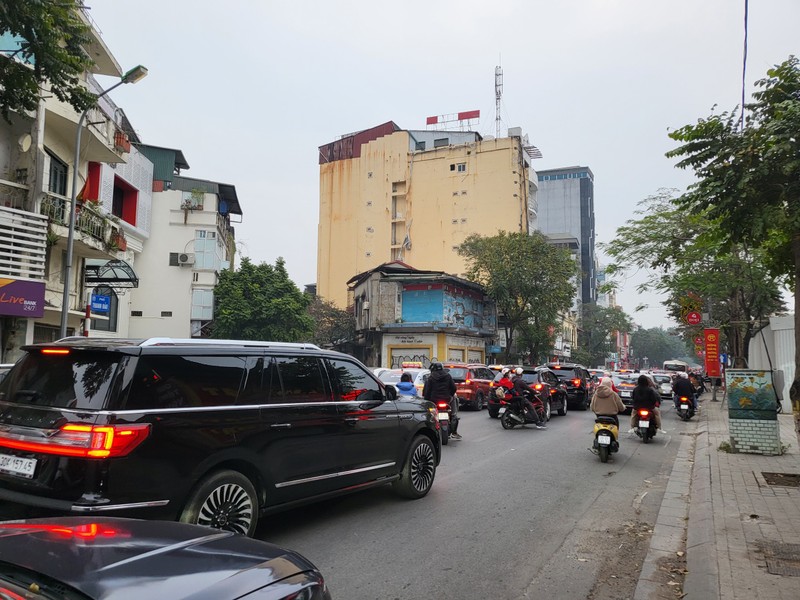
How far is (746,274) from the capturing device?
2052 cm

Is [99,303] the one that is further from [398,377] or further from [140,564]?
[140,564]

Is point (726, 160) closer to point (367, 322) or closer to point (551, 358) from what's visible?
point (367, 322)

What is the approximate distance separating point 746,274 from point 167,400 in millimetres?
21799

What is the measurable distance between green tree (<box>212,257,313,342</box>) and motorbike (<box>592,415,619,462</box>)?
29.3 meters

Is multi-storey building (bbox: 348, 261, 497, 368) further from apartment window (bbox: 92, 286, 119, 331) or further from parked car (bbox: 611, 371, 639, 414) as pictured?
apartment window (bbox: 92, 286, 119, 331)

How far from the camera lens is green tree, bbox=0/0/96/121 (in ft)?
23.6

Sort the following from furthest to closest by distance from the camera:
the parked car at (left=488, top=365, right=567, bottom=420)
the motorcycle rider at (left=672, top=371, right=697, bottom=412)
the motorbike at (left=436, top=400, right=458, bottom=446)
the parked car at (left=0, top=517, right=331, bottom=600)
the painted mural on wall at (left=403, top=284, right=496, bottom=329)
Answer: the painted mural on wall at (left=403, top=284, right=496, bottom=329), the motorcycle rider at (left=672, top=371, right=697, bottom=412), the parked car at (left=488, top=365, right=567, bottom=420), the motorbike at (left=436, top=400, right=458, bottom=446), the parked car at (left=0, top=517, right=331, bottom=600)

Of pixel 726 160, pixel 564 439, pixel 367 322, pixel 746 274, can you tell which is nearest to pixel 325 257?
pixel 367 322

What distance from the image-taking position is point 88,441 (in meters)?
3.88

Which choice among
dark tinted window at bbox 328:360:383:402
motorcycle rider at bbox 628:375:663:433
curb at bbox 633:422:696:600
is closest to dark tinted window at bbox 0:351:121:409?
dark tinted window at bbox 328:360:383:402

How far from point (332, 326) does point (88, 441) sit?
46739mm

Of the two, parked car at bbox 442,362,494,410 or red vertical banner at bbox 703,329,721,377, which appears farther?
red vertical banner at bbox 703,329,721,377

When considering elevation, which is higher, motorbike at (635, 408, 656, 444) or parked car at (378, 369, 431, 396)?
parked car at (378, 369, 431, 396)

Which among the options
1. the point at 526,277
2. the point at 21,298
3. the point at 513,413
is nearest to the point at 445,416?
the point at 513,413
